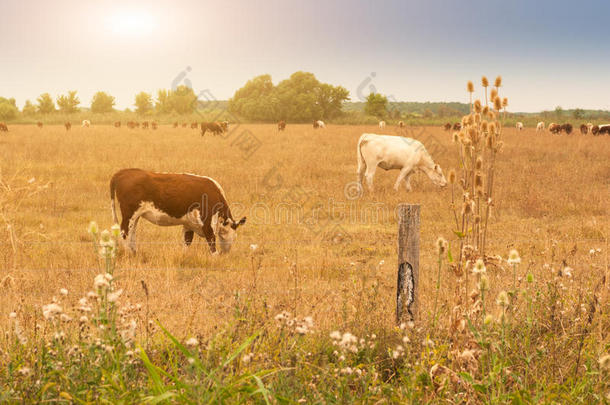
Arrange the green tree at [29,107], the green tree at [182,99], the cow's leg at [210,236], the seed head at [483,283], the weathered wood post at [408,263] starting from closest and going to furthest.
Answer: the seed head at [483,283]
the weathered wood post at [408,263]
the cow's leg at [210,236]
the green tree at [182,99]
the green tree at [29,107]

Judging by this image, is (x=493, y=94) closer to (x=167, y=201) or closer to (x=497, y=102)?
(x=497, y=102)

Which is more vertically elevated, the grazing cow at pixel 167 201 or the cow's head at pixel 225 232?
the grazing cow at pixel 167 201

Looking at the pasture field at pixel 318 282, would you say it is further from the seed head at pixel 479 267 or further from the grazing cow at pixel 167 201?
the grazing cow at pixel 167 201

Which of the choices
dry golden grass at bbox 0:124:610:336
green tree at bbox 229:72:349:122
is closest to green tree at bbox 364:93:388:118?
green tree at bbox 229:72:349:122

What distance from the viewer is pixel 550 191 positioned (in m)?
14.8

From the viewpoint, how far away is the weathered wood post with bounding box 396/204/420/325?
4.55m

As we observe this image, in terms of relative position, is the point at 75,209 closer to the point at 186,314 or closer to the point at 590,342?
the point at 186,314

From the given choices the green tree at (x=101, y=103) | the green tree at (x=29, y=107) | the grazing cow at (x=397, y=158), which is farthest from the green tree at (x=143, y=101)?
the grazing cow at (x=397, y=158)

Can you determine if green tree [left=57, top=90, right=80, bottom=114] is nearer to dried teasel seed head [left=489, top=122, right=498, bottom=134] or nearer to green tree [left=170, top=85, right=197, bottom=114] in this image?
green tree [left=170, top=85, right=197, bottom=114]

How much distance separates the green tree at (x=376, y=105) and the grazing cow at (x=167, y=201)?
263 ft

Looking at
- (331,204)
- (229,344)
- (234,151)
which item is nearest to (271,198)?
(331,204)

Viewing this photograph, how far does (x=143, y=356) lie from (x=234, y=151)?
74.1 ft

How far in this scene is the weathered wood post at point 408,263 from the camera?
4.55 metres

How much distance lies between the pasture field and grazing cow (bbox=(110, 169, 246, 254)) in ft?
1.34
